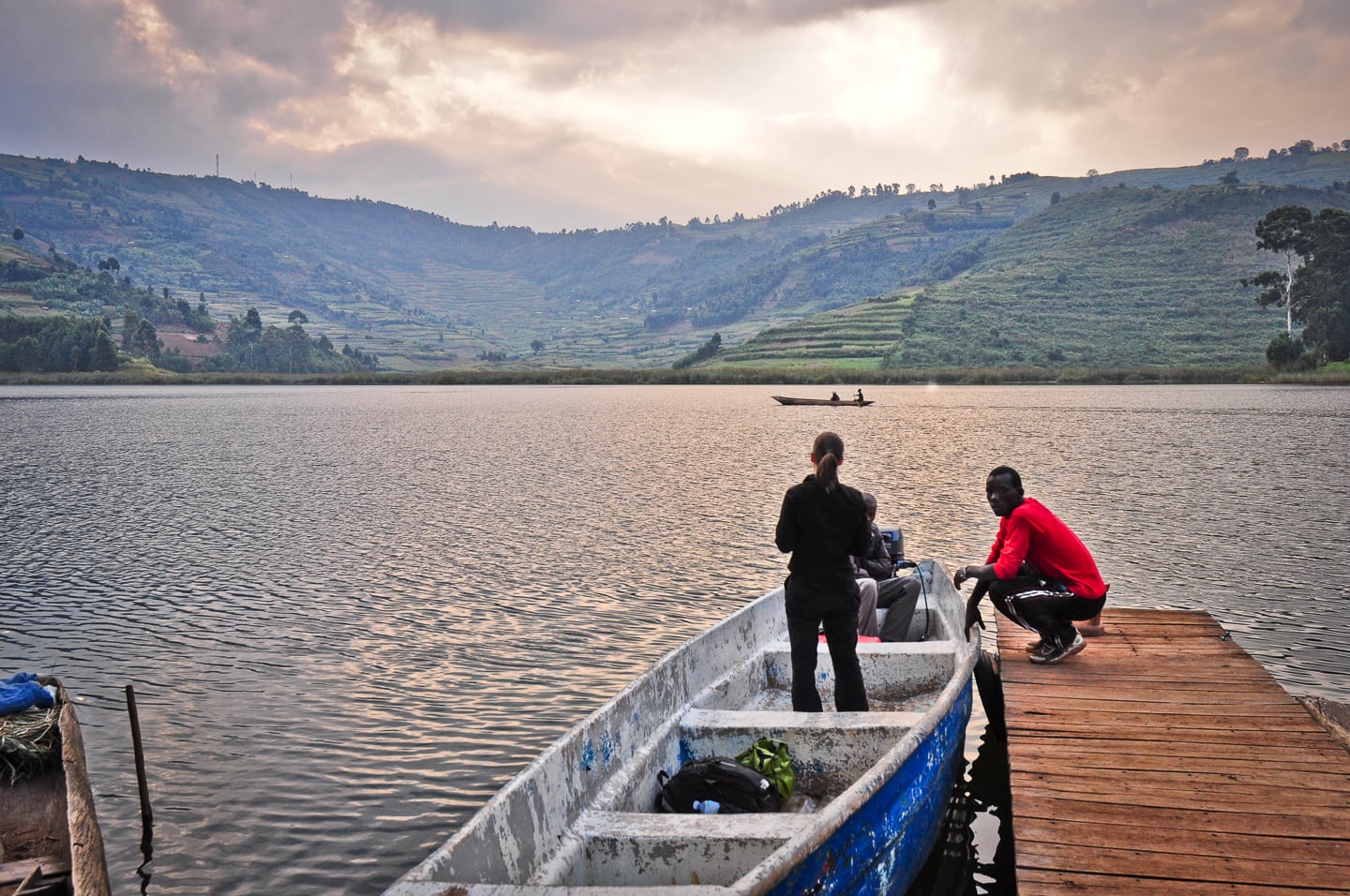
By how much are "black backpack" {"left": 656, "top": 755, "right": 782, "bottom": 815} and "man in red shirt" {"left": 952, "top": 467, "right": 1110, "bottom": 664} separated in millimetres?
3980

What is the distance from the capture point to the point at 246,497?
29.9m

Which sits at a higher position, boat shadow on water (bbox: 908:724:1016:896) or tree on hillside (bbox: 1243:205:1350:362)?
tree on hillside (bbox: 1243:205:1350:362)

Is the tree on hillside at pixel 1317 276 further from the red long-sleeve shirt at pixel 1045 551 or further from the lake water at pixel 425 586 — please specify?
the red long-sleeve shirt at pixel 1045 551

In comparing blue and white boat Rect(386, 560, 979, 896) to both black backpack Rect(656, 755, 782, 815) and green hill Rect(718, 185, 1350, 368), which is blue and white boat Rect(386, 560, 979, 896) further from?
green hill Rect(718, 185, 1350, 368)

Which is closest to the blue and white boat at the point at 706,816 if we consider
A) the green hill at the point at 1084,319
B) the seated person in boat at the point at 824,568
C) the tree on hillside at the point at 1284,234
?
the seated person in boat at the point at 824,568

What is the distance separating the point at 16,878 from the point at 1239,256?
208835 mm

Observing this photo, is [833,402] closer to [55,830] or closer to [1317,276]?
[1317,276]

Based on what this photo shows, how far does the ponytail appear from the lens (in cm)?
804

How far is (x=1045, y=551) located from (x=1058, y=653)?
121 cm

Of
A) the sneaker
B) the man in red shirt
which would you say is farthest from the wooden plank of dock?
the man in red shirt

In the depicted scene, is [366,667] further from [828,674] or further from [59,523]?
[59,523]

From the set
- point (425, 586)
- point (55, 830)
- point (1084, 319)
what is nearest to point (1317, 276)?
point (1084, 319)

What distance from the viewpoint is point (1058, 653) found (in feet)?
34.6

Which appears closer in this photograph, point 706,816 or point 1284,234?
point 706,816
